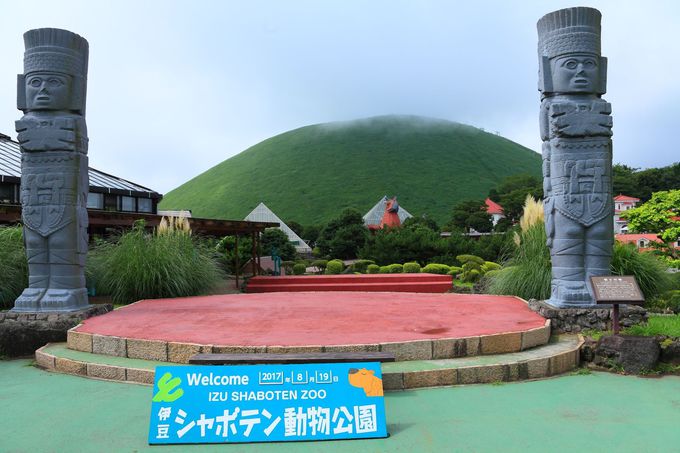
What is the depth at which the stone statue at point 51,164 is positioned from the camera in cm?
713

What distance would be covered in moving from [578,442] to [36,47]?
8126 mm

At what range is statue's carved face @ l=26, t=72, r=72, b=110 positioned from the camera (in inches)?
281

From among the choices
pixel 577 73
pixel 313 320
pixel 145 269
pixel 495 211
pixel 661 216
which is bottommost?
pixel 313 320

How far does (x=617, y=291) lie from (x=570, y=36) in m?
3.54

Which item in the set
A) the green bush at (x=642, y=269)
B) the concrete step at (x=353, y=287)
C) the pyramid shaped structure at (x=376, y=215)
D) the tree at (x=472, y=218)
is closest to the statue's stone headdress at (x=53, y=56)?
the concrete step at (x=353, y=287)

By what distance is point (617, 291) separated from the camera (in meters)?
5.68

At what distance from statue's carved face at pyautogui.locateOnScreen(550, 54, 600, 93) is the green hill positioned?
51836mm

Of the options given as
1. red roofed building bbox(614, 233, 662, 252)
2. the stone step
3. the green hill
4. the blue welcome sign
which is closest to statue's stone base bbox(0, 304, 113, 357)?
the stone step

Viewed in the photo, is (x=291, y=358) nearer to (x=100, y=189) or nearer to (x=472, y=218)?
(x=100, y=189)

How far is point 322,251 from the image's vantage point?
34375 millimetres

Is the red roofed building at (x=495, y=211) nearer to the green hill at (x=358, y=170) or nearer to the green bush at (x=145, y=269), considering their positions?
the green hill at (x=358, y=170)

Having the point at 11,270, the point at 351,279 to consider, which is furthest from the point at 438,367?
the point at 351,279

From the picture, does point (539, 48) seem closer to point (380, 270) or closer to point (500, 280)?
point (500, 280)

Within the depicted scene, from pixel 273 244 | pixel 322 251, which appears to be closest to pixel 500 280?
pixel 273 244
